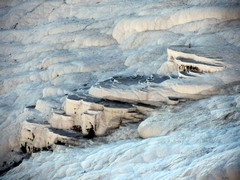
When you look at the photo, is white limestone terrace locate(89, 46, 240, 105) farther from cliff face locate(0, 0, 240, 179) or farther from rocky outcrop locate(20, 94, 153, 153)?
rocky outcrop locate(20, 94, 153, 153)

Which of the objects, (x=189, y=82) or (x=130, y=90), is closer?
(x=189, y=82)

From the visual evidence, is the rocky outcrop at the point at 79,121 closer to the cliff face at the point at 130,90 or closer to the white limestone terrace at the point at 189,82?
the cliff face at the point at 130,90

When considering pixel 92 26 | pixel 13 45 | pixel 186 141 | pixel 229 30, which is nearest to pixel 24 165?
pixel 186 141

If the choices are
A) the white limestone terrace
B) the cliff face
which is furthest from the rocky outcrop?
the white limestone terrace

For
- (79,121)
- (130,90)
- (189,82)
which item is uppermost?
(189,82)

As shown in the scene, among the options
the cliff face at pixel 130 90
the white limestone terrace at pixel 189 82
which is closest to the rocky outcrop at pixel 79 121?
the cliff face at pixel 130 90

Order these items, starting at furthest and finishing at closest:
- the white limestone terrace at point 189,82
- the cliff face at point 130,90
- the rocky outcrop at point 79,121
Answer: the rocky outcrop at point 79,121 < the white limestone terrace at point 189,82 < the cliff face at point 130,90

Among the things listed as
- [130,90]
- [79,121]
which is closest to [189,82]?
[130,90]

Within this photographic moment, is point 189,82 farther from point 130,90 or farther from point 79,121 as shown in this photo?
point 79,121
